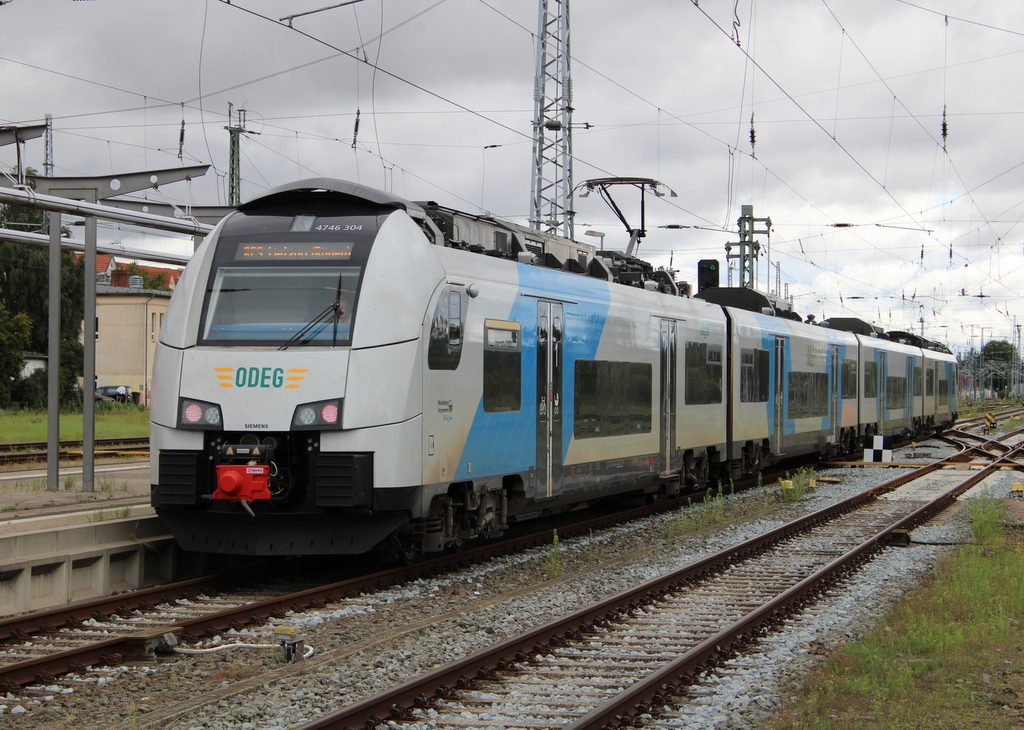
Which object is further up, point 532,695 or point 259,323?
point 259,323

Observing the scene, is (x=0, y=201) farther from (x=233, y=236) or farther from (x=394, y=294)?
(x=394, y=294)

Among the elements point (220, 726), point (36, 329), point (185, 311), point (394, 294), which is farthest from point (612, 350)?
point (36, 329)

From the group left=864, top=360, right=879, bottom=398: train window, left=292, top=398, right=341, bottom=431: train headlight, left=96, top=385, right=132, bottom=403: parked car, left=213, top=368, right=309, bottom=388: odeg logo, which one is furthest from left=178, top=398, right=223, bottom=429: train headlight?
left=96, top=385, right=132, bottom=403: parked car

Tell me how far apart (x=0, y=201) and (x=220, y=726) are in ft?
29.1

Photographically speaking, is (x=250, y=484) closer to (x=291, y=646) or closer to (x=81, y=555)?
(x=81, y=555)

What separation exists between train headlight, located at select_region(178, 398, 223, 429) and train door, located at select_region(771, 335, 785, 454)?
13211 millimetres

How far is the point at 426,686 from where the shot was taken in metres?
6.23

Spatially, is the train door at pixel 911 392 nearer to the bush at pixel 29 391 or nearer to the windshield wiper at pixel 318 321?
the windshield wiper at pixel 318 321

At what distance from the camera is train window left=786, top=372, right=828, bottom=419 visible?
21312mm

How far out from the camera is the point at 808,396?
2231cm

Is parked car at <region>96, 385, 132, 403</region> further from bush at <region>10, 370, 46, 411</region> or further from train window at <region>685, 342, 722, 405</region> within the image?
train window at <region>685, 342, 722, 405</region>

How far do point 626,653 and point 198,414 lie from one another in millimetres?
4128

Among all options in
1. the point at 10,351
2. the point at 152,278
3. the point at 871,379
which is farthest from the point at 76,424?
the point at 152,278

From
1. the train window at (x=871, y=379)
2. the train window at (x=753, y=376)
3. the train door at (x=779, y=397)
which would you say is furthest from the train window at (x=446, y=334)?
the train window at (x=871, y=379)
